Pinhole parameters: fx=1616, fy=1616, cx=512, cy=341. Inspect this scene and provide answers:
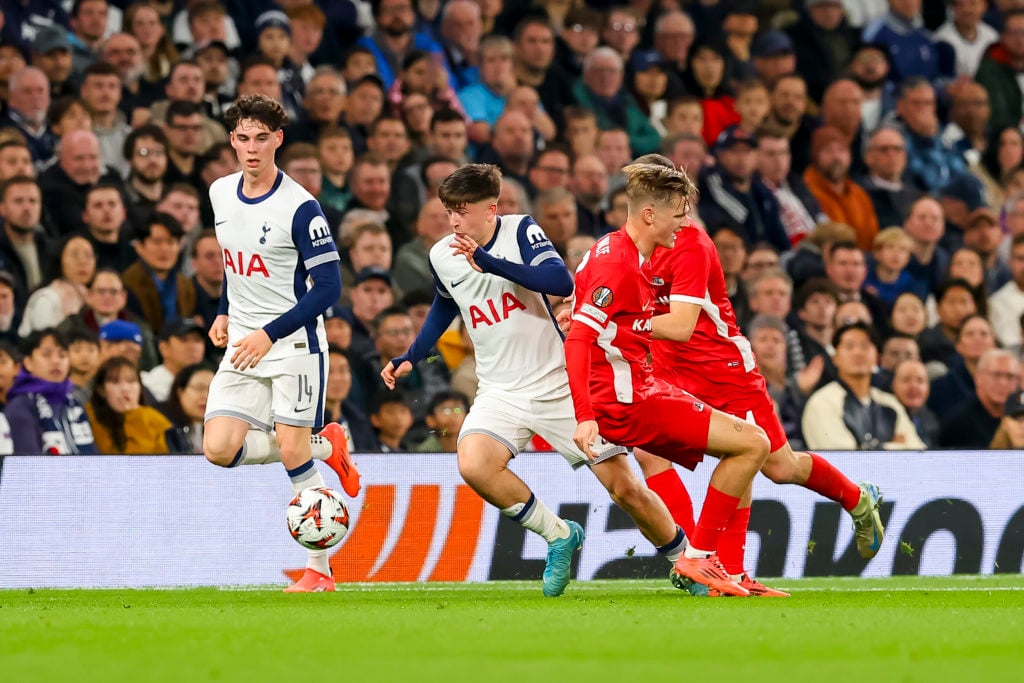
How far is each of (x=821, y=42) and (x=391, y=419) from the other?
6.84 m

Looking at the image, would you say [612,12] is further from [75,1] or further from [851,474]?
[851,474]

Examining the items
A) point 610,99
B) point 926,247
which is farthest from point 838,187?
point 610,99

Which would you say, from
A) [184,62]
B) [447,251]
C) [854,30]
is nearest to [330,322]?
[184,62]

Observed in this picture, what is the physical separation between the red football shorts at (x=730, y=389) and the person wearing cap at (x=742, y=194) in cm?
566

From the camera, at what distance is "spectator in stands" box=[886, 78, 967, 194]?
14.9 m

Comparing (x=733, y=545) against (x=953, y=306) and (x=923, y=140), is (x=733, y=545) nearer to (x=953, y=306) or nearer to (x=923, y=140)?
(x=953, y=306)

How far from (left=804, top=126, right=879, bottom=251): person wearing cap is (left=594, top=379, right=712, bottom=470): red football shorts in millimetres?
7028

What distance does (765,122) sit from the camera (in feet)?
47.7

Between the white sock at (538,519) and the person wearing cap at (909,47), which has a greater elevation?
the person wearing cap at (909,47)

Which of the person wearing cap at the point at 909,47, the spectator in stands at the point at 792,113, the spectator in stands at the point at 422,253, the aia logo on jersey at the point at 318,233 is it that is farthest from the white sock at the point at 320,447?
the person wearing cap at the point at 909,47

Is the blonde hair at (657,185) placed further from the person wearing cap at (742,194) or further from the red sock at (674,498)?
the person wearing cap at (742,194)

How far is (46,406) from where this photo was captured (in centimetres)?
1009

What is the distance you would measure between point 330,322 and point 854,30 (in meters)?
7.04

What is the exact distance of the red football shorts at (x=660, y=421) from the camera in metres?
7.40
